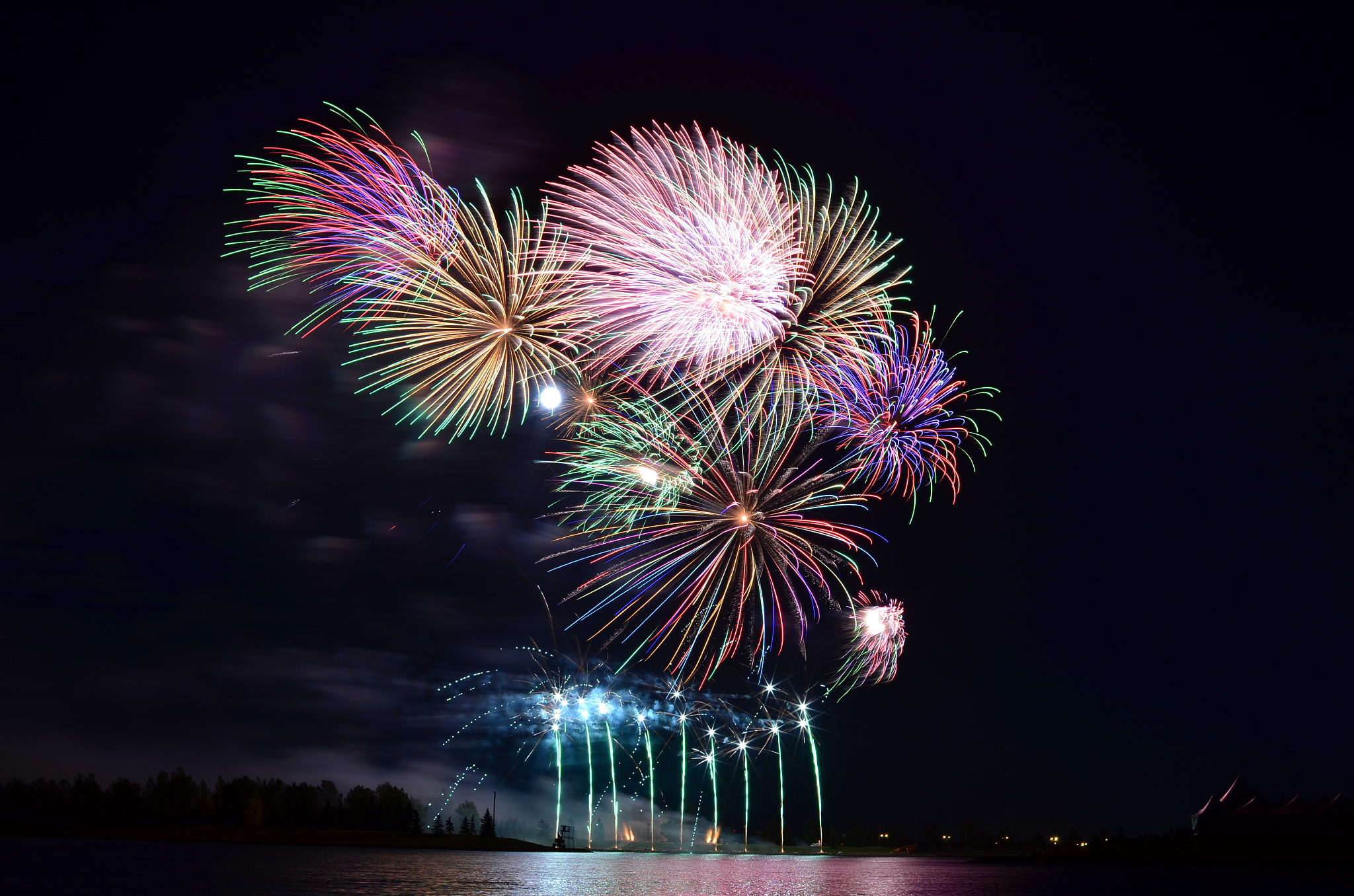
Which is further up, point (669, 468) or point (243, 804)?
point (669, 468)

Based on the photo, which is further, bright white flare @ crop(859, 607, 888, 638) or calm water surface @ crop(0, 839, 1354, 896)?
calm water surface @ crop(0, 839, 1354, 896)

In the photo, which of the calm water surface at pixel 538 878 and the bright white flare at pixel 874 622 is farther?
the calm water surface at pixel 538 878

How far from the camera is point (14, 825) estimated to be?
132m

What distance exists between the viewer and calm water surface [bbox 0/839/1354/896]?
4556 centimetres

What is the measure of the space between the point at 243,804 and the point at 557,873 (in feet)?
299

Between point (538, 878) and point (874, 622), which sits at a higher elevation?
point (874, 622)

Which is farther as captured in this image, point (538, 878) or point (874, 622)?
point (538, 878)

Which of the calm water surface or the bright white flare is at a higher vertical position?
the bright white flare

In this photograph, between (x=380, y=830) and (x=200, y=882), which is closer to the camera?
(x=200, y=882)

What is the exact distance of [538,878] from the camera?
60.9 m

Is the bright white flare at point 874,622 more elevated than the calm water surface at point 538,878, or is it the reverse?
the bright white flare at point 874,622

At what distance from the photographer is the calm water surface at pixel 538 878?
45.6m

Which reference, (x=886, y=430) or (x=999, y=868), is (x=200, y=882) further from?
(x=999, y=868)

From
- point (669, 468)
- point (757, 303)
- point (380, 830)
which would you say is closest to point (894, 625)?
point (669, 468)
